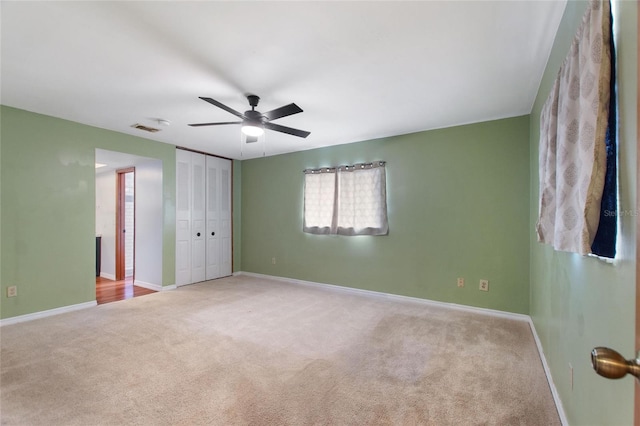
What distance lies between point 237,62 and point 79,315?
3531mm

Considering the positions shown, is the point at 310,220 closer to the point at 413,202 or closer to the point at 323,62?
the point at 413,202

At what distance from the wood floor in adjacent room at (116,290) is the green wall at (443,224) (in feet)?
8.47

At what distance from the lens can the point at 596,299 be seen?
1174 mm

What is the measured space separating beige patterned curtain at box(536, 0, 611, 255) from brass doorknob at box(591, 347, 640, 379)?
1.99ft

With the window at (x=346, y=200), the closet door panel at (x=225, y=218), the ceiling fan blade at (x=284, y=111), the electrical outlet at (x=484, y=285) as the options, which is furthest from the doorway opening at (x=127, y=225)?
the electrical outlet at (x=484, y=285)

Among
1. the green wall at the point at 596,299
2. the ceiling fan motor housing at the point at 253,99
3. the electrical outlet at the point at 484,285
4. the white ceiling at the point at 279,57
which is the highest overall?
the white ceiling at the point at 279,57

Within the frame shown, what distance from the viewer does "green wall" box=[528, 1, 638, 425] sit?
834 mm

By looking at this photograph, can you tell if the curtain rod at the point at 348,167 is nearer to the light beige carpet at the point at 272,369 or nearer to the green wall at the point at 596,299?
the light beige carpet at the point at 272,369

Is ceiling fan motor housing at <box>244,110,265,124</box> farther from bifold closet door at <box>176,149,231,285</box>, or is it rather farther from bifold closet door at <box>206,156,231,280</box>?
Result: bifold closet door at <box>206,156,231,280</box>

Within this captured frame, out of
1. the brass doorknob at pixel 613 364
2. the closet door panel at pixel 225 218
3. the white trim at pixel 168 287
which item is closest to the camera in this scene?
the brass doorknob at pixel 613 364

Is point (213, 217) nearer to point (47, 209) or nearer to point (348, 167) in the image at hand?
point (47, 209)

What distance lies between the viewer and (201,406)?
181 centimetres

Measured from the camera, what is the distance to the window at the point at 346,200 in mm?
4262

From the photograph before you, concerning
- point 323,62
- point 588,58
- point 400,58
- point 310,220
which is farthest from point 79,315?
point 588,58
